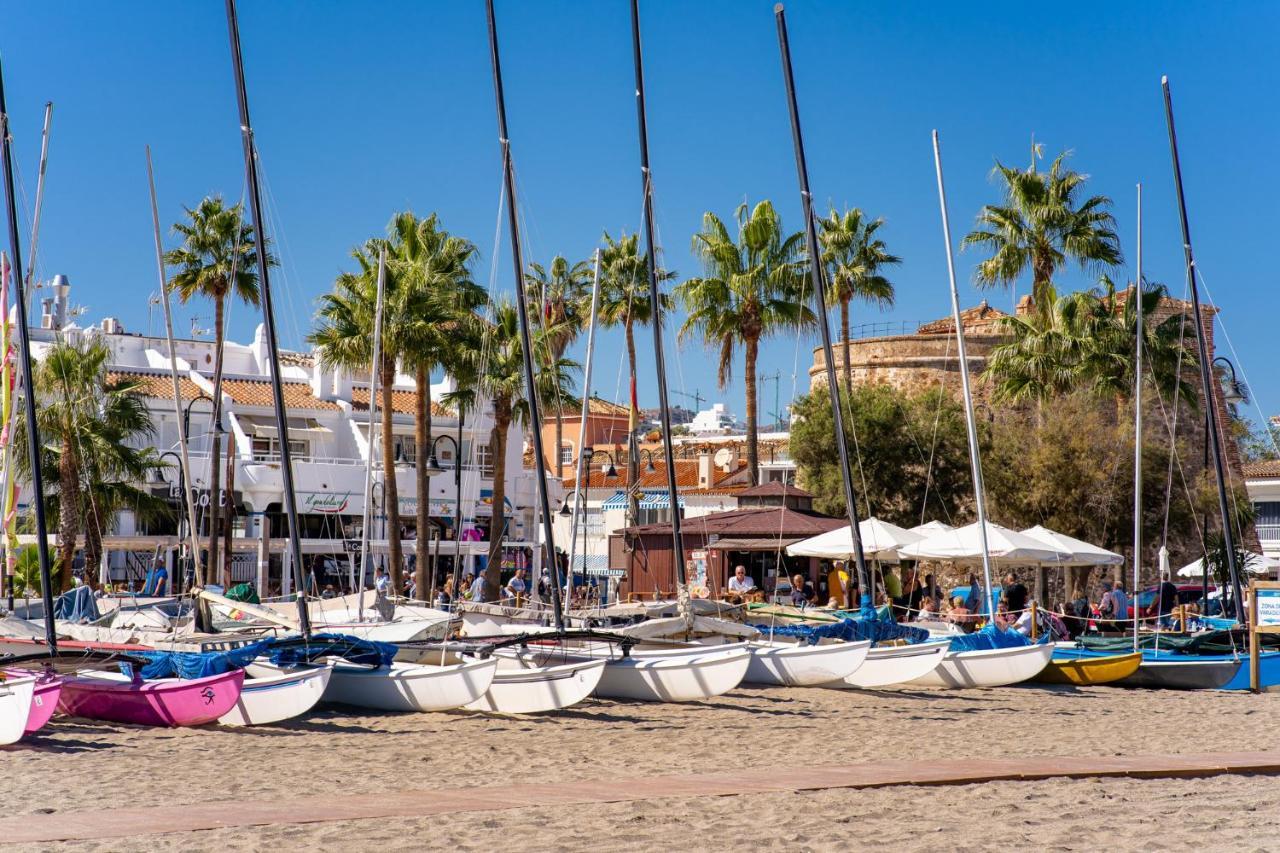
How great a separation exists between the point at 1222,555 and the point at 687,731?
67.2ft

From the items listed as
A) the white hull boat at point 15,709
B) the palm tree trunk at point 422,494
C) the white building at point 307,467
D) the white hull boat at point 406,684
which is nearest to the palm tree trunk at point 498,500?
the palm tree trunk at point 422,494

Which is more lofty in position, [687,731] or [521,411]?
[521,411]

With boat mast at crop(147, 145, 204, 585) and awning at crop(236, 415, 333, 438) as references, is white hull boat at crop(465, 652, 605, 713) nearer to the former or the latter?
boat mast at crop(147, 145, 204, 585)

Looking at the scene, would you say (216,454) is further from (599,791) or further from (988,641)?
(599,791)

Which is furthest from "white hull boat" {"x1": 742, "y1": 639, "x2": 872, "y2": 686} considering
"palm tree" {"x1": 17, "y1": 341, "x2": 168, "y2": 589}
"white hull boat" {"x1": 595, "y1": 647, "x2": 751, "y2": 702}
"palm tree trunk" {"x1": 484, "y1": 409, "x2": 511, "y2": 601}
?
"palm tree" {"x1": 17, "y1": 341, "x2": 168, "y2": 589}

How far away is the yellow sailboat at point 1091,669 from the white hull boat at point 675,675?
259 inches

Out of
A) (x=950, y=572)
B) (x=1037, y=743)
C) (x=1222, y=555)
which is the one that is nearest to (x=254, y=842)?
(x=1037, y=743)

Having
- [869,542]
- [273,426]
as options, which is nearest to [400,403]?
[273,426]

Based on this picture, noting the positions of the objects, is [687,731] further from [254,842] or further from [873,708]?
[254,842]

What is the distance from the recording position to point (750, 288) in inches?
1816

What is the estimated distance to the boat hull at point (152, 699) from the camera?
1694cm

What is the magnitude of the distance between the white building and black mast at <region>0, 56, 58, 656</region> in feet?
78.1

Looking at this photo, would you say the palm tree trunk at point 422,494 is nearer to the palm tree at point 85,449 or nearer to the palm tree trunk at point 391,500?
the palm tree trunk at point 391,500

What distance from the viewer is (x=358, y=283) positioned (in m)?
38.3
